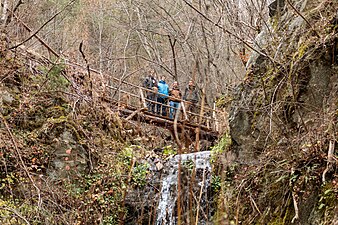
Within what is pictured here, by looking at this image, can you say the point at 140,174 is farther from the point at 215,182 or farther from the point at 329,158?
the point at 329,158

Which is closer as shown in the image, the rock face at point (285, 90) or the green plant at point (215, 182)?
the rock face at point (285, 90)

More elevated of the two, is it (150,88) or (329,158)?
(150,88)

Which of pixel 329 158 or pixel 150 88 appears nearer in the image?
pixel 329 158

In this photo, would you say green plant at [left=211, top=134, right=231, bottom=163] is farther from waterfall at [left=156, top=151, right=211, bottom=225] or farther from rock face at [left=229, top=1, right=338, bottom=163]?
rock face at [left=229, top=1, right=338, bottom=163]

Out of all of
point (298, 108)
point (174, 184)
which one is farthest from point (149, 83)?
point (298, 108)

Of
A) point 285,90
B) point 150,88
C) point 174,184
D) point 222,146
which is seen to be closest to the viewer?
point 285,90

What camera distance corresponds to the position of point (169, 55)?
63.0ft

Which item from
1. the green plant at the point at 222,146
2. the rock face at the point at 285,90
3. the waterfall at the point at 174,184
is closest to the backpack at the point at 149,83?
the waterfall at the point at 174,184

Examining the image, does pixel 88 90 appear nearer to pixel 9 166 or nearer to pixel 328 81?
pixel 9 166

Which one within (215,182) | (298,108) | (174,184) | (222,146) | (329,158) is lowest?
(174,184)

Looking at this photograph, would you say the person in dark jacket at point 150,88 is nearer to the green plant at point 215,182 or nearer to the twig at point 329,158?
the green plant at point 215,182

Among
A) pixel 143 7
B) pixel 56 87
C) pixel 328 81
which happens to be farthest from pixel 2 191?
pixel 143 7

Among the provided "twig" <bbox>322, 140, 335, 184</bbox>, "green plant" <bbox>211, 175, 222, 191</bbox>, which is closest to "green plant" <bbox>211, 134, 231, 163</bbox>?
"green plant" <bbox>211, 175, 222, 191</bbox>

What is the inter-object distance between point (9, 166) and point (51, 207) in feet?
4.42
